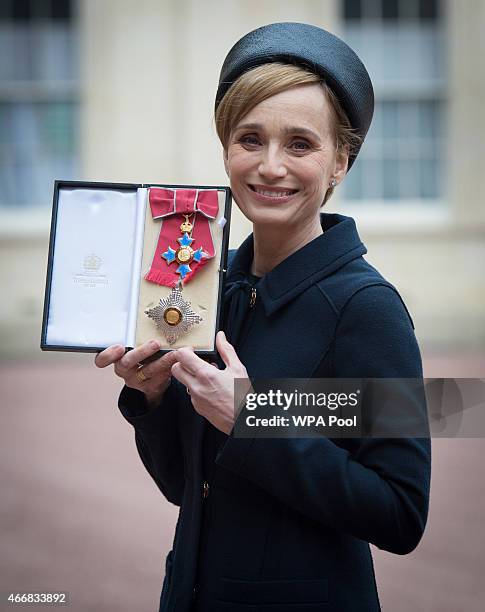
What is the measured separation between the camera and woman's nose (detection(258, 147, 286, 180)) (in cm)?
189

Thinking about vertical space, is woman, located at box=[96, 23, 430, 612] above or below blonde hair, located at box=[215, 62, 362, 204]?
below

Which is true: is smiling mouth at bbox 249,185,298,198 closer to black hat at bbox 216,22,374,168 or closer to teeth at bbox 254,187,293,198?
teeth at bbox 254,187,293,198

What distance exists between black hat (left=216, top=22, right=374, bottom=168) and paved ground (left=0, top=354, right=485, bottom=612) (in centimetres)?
320

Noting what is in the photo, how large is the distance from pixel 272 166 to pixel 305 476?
1.89 ft

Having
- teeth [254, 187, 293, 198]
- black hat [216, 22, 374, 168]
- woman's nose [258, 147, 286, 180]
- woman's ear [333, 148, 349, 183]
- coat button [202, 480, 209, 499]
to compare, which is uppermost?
black hat [216, 22, 374, 168]

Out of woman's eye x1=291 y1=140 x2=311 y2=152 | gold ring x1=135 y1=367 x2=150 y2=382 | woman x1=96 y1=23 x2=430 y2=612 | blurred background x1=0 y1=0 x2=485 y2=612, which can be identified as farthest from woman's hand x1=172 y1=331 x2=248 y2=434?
blurred background x1=0 y1=0 x2=485 y2=612

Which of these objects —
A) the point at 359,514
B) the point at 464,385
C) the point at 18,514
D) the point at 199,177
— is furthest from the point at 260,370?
the point at 199,177

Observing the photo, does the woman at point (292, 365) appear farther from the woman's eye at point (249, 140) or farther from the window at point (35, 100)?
the window at point (35, 100)

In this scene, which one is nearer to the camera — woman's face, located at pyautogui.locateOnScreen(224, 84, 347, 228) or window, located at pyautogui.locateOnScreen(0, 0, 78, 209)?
woman's face, located at pyautogui.locateOnScreen(224, 84, 347, 228)

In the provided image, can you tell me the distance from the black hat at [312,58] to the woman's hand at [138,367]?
526mm

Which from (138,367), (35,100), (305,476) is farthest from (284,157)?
(35,100)

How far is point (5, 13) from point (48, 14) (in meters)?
0.56

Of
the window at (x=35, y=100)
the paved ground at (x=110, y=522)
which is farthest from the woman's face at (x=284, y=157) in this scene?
the window at (x=35, y=100)

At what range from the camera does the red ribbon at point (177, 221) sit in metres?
1.97
